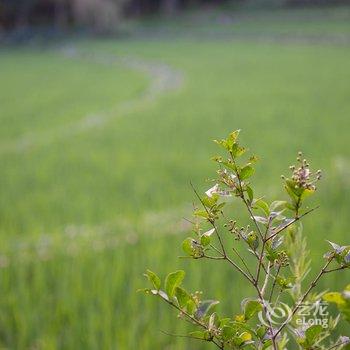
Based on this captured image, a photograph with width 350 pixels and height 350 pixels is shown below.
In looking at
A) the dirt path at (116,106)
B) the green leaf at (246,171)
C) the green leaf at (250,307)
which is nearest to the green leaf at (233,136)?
the green leaf at (246,171)

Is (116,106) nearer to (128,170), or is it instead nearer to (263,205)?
(128,170)

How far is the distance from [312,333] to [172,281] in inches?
4.3

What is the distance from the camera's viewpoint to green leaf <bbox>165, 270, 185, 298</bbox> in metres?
0.46

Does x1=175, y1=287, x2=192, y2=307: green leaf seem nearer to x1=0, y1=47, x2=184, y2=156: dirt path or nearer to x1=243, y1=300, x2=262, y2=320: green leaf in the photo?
x1=243, y1=300, x2=262, y2=320: green leaf

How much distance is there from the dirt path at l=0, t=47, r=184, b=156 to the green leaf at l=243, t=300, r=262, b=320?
6.76 m

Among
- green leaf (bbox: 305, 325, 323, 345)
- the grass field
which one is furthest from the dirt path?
green leaf (bbox: 305, 325, 323, 345)

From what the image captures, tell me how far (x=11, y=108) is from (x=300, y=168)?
10.7m

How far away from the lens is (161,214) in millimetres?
4234

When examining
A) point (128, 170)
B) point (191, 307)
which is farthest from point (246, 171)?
point (128, 170)

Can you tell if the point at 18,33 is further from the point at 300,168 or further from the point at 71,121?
the point at 300,168

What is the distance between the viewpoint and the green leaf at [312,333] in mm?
425

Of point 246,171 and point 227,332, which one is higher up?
point 246,171

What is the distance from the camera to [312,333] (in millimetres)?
429

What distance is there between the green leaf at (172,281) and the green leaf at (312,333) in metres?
0.10
